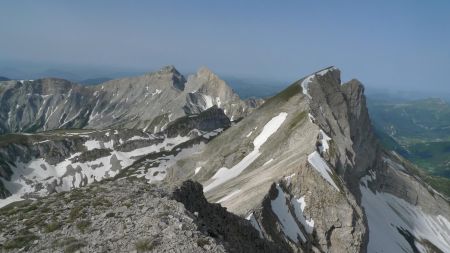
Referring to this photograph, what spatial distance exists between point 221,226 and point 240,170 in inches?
2901

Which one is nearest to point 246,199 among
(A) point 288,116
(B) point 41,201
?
(B) point 41,201

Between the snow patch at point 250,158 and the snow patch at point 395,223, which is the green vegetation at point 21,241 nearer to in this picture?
the snow patch at point 395,223

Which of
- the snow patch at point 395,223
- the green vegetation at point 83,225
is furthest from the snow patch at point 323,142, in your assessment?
the green vegetation at point 83,225

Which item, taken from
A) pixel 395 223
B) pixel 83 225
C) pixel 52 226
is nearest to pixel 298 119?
pixel 395 223

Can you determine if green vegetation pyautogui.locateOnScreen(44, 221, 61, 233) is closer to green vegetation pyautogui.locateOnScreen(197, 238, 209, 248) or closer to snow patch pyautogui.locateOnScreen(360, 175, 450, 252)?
green vegetation pyautogui.locateOnScreen(197, 238, 209, 248)

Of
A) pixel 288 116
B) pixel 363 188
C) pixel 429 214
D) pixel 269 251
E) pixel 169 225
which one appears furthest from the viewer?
pixel 429 214

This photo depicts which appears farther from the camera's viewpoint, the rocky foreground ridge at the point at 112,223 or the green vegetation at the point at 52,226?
the green vegetation at the point at 52,226

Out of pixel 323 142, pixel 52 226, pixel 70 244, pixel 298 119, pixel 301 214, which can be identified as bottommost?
pixel 301 214

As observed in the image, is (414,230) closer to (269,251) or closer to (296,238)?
(296,238)

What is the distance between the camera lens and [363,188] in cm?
12769

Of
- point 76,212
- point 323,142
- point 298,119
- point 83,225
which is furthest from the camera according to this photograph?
point 298,119

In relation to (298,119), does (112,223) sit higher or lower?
higher

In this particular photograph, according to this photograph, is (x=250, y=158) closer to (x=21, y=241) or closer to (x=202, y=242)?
(x=21, y=241)

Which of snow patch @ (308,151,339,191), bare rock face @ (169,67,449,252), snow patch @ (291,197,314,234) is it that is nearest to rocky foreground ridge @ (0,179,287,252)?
bare rock face @ (169,67,449,252)
